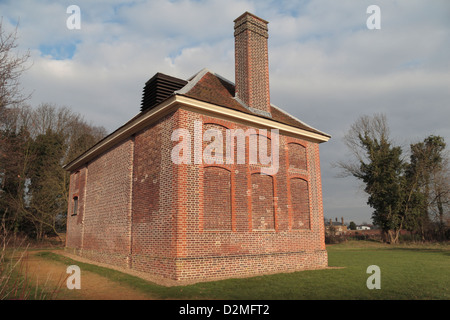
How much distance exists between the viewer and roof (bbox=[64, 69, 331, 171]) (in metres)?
10.7

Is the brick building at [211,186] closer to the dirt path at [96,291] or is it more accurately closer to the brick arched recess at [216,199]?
the brick arched recess at [216,199]

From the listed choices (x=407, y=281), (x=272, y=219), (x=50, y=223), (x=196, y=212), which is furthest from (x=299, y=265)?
(x=50, y=223)

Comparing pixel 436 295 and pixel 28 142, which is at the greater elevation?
pixel 28 142

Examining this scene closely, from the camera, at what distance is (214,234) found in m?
10.4

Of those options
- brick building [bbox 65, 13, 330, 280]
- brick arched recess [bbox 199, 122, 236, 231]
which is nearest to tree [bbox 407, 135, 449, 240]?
brick building [bbox 65, 13, 330, 280]

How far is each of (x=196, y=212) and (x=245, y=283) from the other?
2.60 metres

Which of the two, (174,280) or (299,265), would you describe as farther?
(299,265)

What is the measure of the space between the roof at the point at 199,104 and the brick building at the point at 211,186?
5 centimetres

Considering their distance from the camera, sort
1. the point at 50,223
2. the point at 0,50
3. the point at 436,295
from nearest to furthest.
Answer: the point at 436,295 → the point at 0,50 → the point at 50,223

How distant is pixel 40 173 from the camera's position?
103 ft

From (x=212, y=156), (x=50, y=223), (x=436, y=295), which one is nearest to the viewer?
(x=436, y=295)
